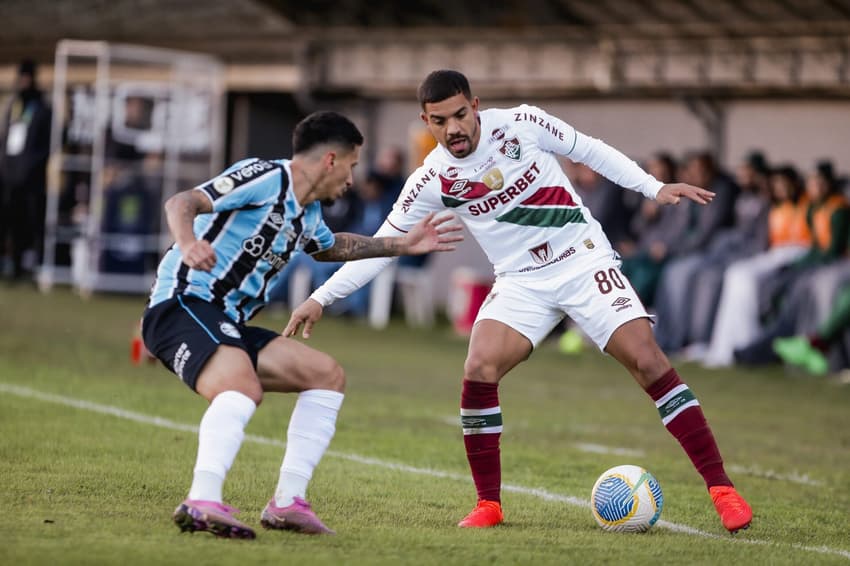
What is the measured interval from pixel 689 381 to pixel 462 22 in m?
10.6

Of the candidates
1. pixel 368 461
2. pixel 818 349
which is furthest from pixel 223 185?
pixel 818 349

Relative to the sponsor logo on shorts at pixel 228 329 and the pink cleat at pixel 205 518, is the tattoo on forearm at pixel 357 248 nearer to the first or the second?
the sponsor logo on shorts at pixel 228 329

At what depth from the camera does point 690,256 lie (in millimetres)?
18078

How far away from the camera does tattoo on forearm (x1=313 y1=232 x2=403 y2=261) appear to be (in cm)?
682

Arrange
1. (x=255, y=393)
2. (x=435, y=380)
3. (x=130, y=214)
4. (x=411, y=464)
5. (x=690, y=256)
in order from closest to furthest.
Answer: (x=255, y=393)
(x=411, y=464)
(x=435, y=380)
(x=690, y=256)
(x=130, y=214)

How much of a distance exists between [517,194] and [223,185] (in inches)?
67.2

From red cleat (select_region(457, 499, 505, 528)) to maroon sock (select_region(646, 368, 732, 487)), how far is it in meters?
0.93

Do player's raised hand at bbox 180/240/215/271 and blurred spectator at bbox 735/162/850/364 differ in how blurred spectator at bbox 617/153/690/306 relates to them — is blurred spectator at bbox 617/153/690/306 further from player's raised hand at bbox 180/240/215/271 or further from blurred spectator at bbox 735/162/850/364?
player's raised hand at bbox 180/240/215/271

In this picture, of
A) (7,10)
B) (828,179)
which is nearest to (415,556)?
(828,179)

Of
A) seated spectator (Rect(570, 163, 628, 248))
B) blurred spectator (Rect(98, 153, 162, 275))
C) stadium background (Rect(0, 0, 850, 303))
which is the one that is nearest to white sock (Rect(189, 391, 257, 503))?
seated spectator (Rect(570, 163, 628, 248))

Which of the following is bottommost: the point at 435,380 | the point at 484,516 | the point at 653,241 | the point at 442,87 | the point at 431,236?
the point at 435,380

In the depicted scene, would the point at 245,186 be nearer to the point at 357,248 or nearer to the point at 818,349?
the point at 357,248

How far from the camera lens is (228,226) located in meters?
6.23

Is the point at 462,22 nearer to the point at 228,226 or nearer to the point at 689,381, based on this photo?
the point at 689,381
